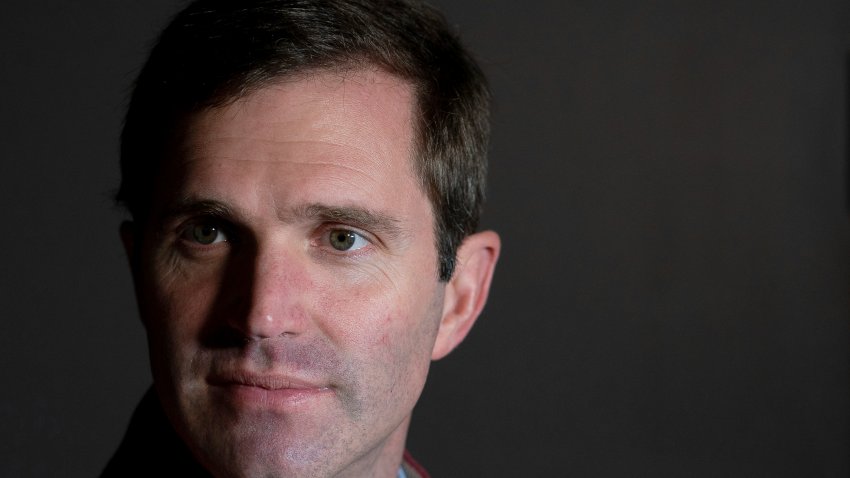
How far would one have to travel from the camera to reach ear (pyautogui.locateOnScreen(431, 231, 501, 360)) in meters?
1.90

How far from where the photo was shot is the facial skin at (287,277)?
1532mm

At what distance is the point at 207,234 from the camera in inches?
62.7

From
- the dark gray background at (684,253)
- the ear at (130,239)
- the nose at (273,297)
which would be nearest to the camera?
the nose at (273,297)

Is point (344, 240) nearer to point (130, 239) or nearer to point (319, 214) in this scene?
point (319, 214)

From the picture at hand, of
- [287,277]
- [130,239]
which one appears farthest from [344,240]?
[130,239]

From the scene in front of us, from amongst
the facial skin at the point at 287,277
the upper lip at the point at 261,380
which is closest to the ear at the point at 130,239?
the facial skin at the point at 287,277

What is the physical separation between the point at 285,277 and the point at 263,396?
7.0 inches

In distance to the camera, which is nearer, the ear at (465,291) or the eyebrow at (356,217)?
the eyebrow at (356,217)

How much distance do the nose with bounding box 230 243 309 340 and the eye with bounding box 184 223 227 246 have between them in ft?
0.30

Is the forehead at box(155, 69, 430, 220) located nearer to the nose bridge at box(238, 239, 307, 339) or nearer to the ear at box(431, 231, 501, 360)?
the nose bridge at box(238, 239, 307, 339)

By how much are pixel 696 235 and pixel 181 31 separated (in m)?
2.45

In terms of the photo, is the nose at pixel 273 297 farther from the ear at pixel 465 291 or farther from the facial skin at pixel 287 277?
the ear at pixel 465 291

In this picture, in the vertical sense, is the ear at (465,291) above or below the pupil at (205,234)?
below

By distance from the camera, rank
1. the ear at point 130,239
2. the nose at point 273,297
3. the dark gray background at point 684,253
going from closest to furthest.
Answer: the nose at point 273,297, the ear at point 130,239, the dark gray background at point 684,253
